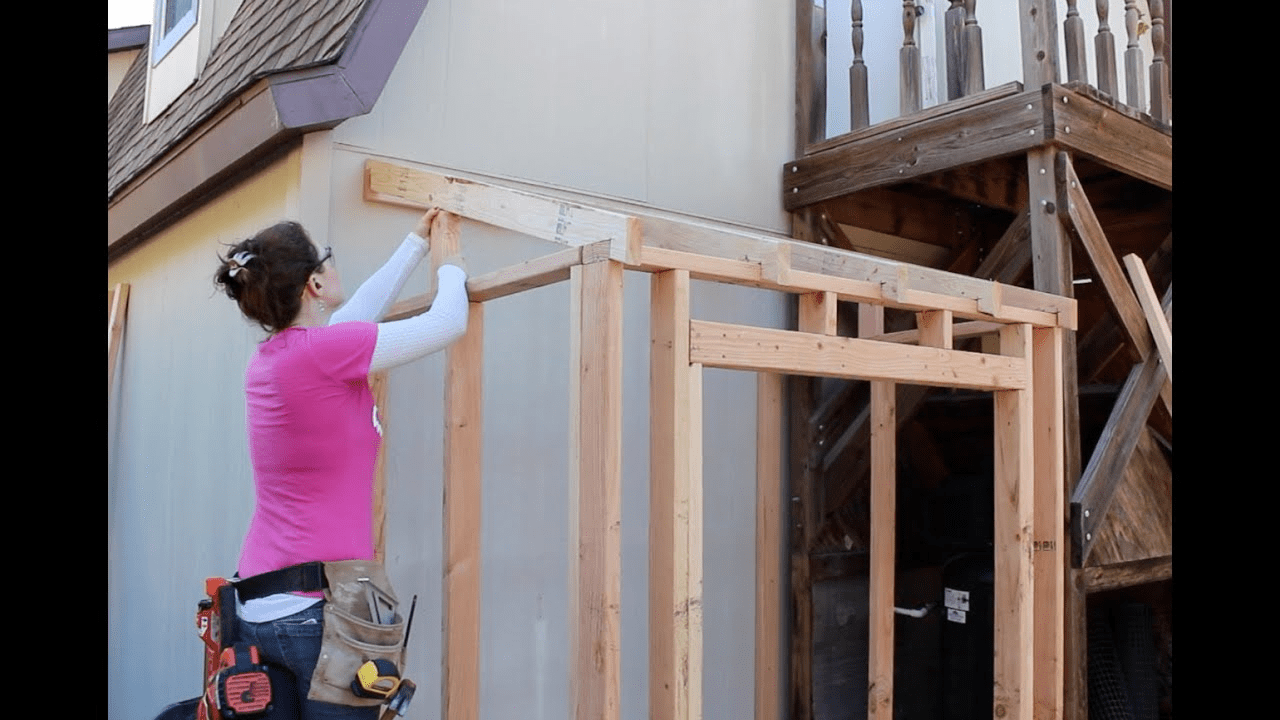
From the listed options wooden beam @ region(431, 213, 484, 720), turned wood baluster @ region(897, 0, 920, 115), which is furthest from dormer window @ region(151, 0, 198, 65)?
turned wood baluster @ region(897, 0, 920, 115)

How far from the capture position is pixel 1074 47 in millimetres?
4555

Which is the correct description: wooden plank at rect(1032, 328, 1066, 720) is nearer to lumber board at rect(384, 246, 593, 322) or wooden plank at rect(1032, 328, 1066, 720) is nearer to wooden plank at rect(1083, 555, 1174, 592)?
wooden plank at rect(1083, 555, 1174, 592)

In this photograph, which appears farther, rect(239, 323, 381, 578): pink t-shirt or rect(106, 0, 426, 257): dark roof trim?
rect(106, 0, 426, 257): dark roof trim

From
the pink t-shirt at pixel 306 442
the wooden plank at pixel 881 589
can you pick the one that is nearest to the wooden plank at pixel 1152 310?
the wooden plank at pixel 881 589

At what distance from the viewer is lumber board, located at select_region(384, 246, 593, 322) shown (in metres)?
2.73

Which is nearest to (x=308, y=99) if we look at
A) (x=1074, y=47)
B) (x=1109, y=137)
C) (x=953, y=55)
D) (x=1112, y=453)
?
(x=953, y=55)

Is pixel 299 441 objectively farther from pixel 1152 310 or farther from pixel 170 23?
pixel 170 23

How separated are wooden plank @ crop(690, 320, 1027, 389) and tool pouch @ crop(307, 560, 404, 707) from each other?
1.01m

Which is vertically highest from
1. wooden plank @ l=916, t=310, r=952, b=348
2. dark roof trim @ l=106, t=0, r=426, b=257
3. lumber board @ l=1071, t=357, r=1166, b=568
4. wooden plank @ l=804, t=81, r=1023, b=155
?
wooden plank @ l=804, t=81, r=1023, b=155

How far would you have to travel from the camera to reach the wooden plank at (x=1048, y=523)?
12.4 feet
